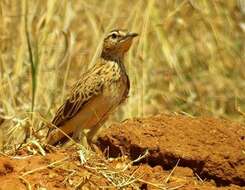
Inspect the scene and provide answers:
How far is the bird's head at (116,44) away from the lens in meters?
7.89

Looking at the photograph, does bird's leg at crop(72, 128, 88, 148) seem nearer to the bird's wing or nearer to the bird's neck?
the bird's wing

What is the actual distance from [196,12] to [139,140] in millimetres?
5474

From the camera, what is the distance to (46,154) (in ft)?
17.8

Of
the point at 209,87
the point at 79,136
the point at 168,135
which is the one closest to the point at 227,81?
the point at 209,87

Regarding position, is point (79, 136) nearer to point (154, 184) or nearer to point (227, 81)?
point (154, 184)

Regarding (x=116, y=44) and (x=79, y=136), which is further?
(x=116, y=44)

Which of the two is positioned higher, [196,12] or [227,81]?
[196,12]

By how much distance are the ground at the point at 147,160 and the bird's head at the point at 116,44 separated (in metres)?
1.47

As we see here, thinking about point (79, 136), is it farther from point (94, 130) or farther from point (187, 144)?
point (187, 144)

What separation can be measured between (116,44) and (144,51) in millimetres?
2158

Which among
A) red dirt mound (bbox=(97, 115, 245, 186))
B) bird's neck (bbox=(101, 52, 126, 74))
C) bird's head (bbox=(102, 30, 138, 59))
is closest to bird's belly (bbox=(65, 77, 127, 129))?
bird's neck (bbox=(101, 52, 126, 74))

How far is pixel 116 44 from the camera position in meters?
7.94

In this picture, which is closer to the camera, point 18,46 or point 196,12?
point 18,46

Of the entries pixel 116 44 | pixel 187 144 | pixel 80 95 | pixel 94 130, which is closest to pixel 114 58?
pixel 116 44
